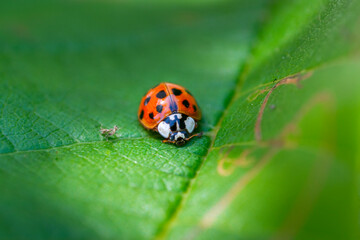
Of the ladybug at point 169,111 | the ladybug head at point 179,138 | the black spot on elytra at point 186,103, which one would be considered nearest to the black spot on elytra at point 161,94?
the ladybug at point 169,111

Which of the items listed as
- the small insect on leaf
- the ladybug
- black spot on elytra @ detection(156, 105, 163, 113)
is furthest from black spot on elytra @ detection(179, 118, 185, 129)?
the small insect on leaf

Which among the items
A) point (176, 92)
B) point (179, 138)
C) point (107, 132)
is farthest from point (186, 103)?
point (107, 132)

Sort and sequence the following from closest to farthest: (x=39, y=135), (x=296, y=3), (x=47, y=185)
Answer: (x=47, y=185)
(x=39, y=135)
(x=296, y=3)

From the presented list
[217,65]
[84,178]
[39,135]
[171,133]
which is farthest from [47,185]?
[217,65]

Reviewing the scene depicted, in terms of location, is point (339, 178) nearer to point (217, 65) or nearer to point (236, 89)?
point (236, 89)

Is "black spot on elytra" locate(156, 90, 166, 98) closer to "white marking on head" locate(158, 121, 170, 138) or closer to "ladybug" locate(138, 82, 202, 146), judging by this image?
"ladybug" locate(138, 82, 202, 146)

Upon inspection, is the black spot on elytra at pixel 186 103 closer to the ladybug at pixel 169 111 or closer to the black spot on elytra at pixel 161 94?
the ladybug at pixel 169 111
